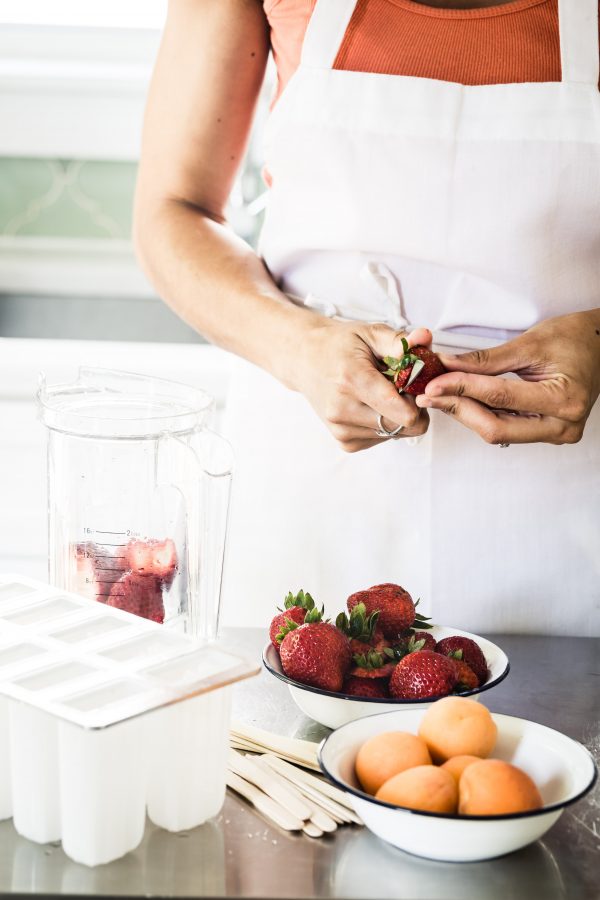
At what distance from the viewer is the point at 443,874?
768 millimetres

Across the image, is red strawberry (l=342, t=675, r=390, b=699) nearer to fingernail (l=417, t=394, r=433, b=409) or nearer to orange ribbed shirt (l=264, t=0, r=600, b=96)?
fingernail (l=417, t=394, r=433, b=409)

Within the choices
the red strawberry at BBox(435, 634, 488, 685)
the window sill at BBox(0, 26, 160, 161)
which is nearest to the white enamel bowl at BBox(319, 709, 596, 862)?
the red strawberry at BBox(435, 634, 488, 685)

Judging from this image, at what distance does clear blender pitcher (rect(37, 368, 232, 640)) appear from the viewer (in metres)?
1.04

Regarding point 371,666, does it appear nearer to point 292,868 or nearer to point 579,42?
point 292,868

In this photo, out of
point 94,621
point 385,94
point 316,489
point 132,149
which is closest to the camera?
point 94,621

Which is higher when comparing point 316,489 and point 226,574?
point 316,489

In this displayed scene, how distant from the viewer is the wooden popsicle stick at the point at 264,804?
0.83 meters

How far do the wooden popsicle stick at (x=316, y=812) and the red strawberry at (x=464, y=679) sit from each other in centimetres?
16

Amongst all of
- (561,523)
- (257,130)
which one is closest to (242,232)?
(257,130)

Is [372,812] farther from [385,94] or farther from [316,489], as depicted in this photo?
[385,94]

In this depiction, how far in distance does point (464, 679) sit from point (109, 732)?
1.12 ft

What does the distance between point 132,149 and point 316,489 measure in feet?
3.32

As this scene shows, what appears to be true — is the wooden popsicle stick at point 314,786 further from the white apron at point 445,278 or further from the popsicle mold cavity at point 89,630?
the white apron at point 445,278

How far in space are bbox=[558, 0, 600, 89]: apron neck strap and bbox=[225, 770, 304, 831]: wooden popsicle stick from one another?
0.86 meters
